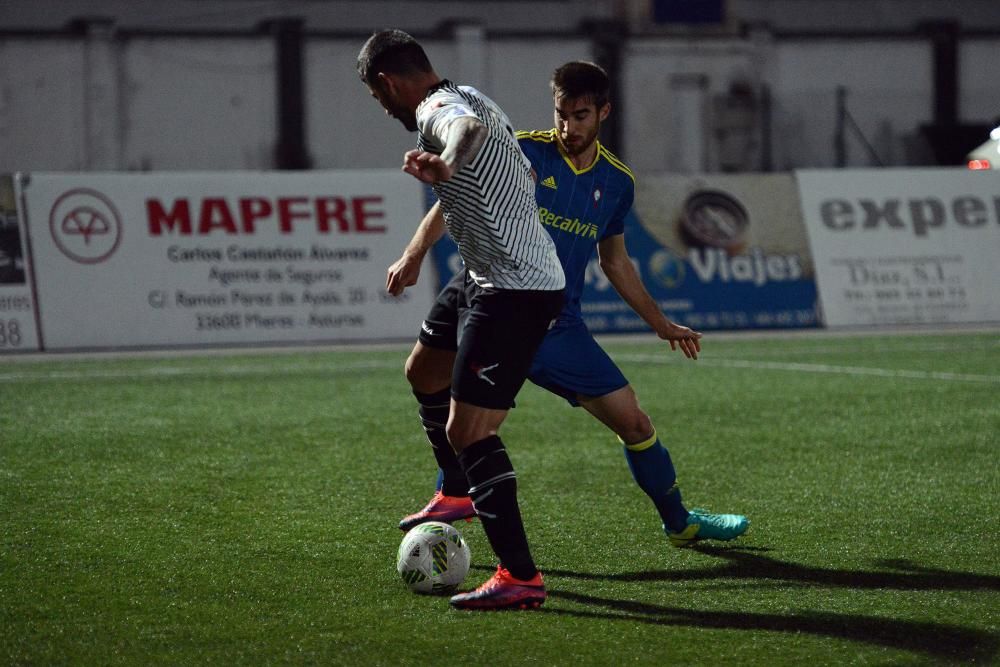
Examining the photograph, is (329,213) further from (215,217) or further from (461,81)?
(461,81)

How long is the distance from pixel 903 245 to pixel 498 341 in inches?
494

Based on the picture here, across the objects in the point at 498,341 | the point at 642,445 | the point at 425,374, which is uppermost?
the point at 498,341

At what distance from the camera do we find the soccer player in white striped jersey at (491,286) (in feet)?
13.6

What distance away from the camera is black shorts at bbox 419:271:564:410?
14.2 ft

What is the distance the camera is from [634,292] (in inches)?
210

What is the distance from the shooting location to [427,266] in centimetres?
1477

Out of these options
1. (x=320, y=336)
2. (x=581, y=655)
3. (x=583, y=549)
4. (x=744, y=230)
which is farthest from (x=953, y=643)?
(x=744, y=230)

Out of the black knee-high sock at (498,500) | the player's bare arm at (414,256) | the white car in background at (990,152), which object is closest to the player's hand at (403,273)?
the player's bare arm at (414,256)

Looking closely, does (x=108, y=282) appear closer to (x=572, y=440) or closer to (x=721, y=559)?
(x=572, y=440)

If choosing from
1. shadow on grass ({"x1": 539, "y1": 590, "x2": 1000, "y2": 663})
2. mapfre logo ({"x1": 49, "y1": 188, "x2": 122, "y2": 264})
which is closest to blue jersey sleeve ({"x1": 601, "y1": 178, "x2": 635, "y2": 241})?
shadow on grass ({"x1": 539, "y1": 590, "x2": 1000, "y2": 663})

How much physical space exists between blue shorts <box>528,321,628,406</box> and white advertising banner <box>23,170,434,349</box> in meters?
9.25

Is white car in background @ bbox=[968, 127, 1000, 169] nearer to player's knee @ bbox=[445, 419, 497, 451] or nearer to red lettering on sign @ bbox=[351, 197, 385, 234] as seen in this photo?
red lettering on sign @ bbox=[351, 197, 385, 234]

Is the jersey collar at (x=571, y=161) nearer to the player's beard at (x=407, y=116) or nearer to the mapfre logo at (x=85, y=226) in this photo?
the player's beard at (x=407, y=116)

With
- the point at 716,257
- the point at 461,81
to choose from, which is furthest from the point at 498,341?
the point at 461,81
